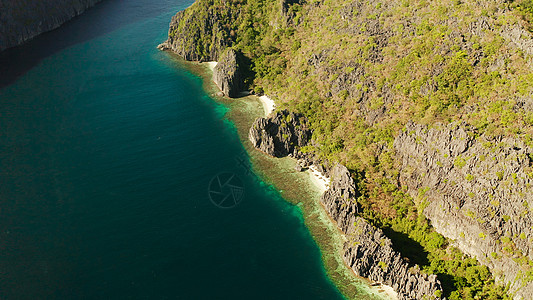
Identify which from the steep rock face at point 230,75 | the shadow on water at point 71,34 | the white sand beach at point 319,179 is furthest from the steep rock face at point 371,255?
the shadow on water at point 71,34

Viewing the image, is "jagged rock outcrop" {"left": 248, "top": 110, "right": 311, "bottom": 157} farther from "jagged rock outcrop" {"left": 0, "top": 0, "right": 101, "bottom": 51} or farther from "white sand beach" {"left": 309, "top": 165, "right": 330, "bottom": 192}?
"jagged rock outcrop" {"left": 0, "top": 0, "right": 101, "bottom": 51}

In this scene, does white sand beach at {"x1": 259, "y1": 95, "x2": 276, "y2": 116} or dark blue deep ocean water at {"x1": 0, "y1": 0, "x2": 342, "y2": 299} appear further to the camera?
white sand beach at {"x1": 259, "y1": 95, "x2": 276, "y2": 116}

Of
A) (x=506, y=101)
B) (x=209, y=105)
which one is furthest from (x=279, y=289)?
(x=209, y=105)

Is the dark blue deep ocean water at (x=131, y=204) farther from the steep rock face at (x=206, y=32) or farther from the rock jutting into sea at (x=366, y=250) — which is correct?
the steep rock face at (x=206, y=32)

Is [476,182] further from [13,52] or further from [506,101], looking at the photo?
[13,52]

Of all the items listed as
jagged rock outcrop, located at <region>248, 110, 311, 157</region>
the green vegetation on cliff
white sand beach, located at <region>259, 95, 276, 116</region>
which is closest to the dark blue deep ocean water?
jagged rock outcrop, located at <region>248, 110, 311, 157</region>

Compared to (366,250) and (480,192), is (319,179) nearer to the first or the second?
(366,250)

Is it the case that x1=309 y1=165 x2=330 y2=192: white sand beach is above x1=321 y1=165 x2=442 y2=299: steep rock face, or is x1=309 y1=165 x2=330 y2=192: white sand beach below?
below
